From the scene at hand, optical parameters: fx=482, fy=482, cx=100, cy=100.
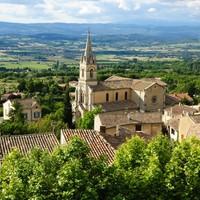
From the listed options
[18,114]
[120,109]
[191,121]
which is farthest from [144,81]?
[191,121]

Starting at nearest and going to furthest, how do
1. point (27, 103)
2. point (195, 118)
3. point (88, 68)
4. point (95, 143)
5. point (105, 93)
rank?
1. point (95, 143)
2. point (195, 118)
3. point (105, 93)
4. point (88, 68)
5. point (27, 103)

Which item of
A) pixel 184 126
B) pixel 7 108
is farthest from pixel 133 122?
pixel 7 108

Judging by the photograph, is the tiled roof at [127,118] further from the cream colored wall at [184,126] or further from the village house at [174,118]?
the cream colored wall at [184,126]

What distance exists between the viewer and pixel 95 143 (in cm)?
2536

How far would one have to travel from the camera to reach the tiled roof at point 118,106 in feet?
219

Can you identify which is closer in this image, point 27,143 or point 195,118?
point 27,143

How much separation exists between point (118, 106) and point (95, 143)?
43.2 metres

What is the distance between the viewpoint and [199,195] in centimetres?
1877

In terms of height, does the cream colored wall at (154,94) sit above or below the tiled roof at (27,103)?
above

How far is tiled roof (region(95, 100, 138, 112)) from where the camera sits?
66.9m

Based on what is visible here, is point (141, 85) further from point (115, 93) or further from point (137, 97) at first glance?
point (115, 93)

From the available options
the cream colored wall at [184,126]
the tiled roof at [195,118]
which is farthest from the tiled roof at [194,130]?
the cream colored wall at [184,126]

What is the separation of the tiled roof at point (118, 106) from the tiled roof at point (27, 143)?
1528 inches

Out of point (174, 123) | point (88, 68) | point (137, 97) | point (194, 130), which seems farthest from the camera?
point (137, 97)
